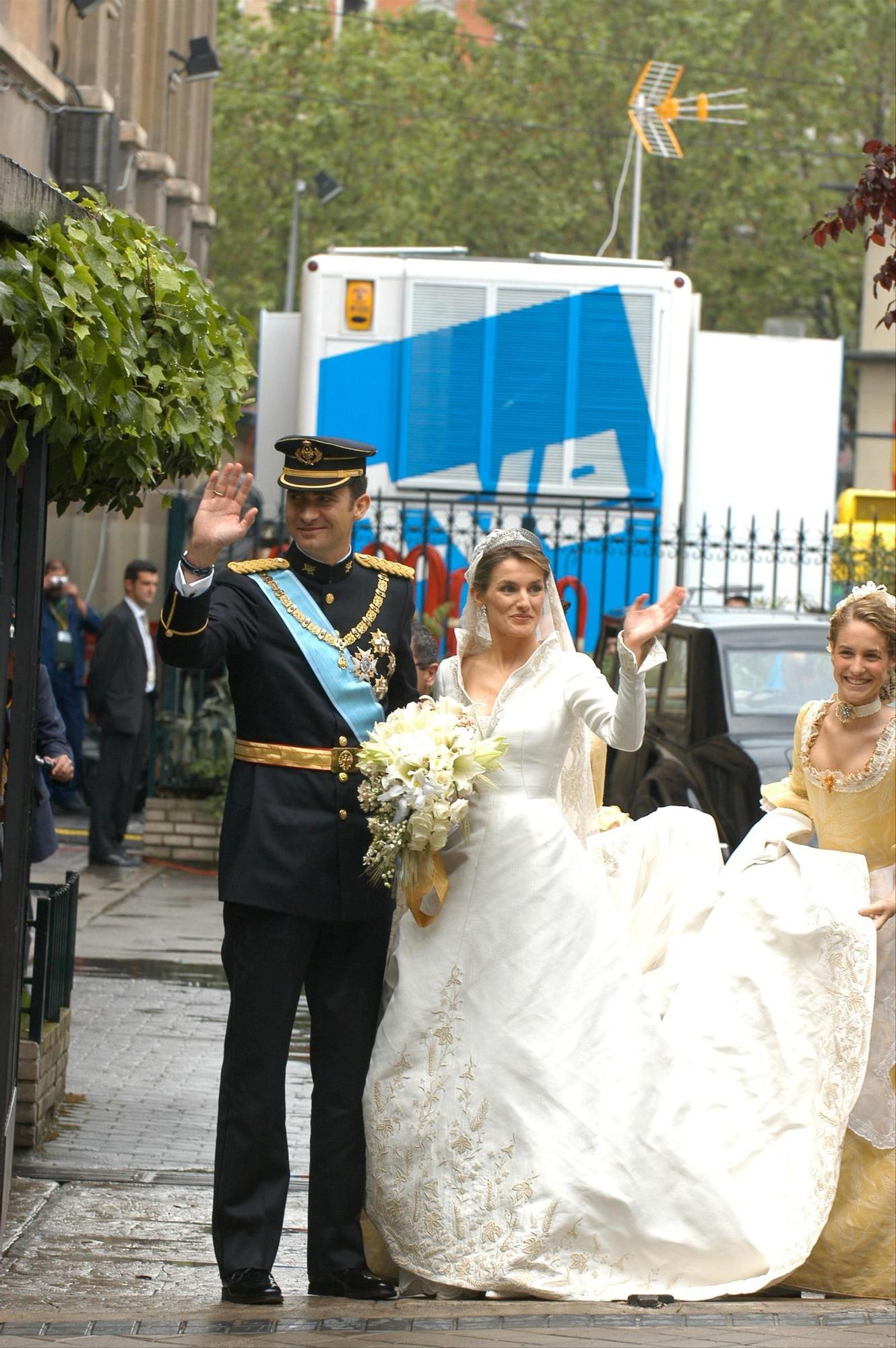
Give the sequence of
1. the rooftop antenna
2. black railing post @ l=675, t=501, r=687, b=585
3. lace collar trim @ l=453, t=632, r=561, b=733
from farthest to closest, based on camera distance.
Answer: the rooftop antenna, black railing post @ l=675, t=501, r=687, b=585, lace collar trim @ l=453, t=632, r=561, b=733

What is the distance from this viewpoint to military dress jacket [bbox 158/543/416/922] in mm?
5125

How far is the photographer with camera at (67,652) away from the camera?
15688 millimetres

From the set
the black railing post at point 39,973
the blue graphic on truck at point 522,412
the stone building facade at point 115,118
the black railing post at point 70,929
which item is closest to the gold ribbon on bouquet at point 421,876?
the black railing post at point 39,973

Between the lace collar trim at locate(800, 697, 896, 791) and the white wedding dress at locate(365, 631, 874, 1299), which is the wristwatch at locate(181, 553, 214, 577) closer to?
the white wedding dress at locate(365, 631, 874, 1299)

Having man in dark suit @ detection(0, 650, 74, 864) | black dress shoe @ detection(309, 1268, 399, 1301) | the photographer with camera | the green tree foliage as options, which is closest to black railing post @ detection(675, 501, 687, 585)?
Result: the photographer with camera

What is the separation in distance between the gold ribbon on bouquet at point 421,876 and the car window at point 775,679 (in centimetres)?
625

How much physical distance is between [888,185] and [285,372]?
10.8 meters

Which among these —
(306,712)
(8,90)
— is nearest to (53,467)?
(306,712)

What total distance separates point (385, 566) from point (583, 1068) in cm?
144

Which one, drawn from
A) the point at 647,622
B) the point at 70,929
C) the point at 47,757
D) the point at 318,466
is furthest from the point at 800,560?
the point at 318,466

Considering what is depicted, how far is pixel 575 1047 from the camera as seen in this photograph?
17.0 ft

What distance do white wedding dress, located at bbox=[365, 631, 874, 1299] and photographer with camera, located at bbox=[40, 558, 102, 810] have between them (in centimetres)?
1025

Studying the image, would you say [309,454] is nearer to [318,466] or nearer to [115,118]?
[318,466]

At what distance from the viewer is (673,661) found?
12188 millimetres
